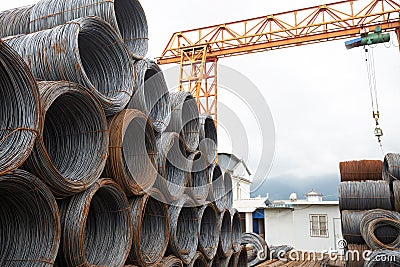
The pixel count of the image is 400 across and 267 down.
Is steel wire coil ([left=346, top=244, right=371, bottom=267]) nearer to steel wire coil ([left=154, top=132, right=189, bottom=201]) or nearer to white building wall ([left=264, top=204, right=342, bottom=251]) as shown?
steel wire coil ([left=154, top=132, right=189, bottom=201])

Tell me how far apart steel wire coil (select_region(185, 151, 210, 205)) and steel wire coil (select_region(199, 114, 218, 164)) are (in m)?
0.19

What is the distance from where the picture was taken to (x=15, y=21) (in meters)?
4.24

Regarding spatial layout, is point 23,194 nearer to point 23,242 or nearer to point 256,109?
point 23,242

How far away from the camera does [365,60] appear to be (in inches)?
559

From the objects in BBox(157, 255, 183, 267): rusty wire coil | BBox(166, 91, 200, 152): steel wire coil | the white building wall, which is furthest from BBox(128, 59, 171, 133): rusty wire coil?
the white building wall

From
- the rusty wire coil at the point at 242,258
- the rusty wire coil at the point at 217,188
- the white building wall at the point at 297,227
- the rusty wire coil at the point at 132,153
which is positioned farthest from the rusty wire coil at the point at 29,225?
the white building wall at the point at 297,227

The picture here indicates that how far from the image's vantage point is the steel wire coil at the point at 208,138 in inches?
238

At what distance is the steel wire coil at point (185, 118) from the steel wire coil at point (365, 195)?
5.24 metres

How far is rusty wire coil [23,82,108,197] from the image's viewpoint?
3088 mm

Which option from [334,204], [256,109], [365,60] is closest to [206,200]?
[256,109]

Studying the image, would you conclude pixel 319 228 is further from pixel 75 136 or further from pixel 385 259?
pixel 75 136

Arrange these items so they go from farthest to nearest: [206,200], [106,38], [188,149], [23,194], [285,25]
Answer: [285,25]
[206,200]
[188,149]
[106,38]
[23,194]

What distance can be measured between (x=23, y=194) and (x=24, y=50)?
1.42m

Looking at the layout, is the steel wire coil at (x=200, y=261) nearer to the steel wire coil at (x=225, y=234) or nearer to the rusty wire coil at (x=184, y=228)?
the rusty wire coil at (x=184, y=228)
